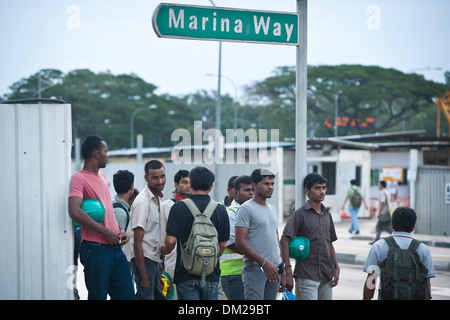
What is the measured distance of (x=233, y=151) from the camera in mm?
21812

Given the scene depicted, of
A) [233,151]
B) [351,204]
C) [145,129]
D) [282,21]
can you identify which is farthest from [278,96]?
[282,21]

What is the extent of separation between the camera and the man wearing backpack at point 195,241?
13.9 feet

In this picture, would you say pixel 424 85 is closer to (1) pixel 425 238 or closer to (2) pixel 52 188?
(1) pixel 425 238

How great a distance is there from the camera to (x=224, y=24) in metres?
5.02

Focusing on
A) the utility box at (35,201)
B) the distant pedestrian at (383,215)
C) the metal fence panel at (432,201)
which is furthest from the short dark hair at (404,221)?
the metal fence panel at (432,201)

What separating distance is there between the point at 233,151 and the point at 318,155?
11.1 feet

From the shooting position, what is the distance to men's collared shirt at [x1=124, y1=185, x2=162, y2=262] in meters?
4.89

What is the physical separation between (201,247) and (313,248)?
1.28m

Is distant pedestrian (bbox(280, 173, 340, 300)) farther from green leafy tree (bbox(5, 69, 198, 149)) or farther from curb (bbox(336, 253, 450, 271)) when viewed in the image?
green leafy tree (bbox(5, 69, 198, 149))

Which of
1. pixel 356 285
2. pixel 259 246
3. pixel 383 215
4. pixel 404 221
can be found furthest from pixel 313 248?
pixel 383 215

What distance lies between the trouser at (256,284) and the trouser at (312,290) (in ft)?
0.79

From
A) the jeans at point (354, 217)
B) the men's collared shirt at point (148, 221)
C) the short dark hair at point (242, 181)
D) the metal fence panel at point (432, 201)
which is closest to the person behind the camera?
the men's collared shirt at point (148, 221)

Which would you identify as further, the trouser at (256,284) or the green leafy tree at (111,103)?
the green leafy tree at (111,103)

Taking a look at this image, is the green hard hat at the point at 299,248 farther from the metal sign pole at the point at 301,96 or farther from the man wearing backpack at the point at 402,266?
the man wearing backpack at the point at 402,266
